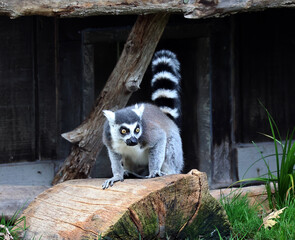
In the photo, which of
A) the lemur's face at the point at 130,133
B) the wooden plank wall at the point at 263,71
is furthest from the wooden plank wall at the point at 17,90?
the wooden plank wall at the point at 263,71

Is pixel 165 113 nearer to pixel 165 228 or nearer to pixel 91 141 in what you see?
pixel 91 141

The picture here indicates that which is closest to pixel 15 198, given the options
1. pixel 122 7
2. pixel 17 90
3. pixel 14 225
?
pixel 14 225

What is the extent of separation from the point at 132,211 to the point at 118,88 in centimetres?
163

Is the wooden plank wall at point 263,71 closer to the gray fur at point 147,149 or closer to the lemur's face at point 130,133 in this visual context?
the gray fur at point 147,149

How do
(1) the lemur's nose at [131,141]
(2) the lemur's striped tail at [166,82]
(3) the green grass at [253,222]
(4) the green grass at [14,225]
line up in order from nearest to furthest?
(4) the green grass at [14,225], (3) the green grass at [253,222], (1) the lemur's nose at [131,141], (2) the lemur's striped tail at [166,82]

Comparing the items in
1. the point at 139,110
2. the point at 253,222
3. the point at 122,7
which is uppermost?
the point at 122,7

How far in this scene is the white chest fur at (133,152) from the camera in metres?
4.74

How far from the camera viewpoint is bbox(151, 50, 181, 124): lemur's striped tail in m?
5.37

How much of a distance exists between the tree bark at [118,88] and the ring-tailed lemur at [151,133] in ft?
0.96

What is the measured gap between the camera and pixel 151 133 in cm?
474

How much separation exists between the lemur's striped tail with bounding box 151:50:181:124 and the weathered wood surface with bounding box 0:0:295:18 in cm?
92

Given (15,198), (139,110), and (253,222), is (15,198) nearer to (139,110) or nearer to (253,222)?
(139,110)

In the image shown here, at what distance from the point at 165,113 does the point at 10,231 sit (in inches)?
79.7

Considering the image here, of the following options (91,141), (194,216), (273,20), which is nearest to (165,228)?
(194,216)
